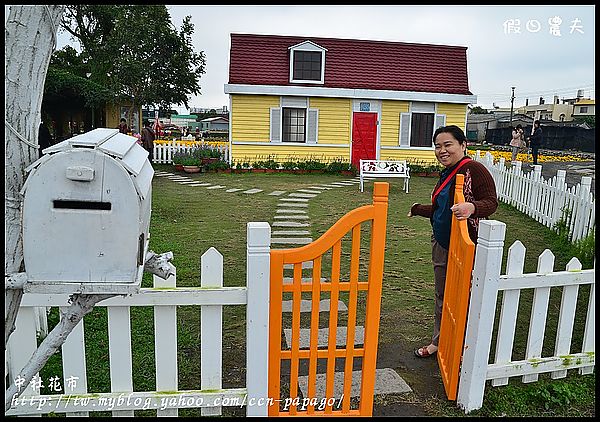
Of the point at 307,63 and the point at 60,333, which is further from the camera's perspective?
the point at 307,63

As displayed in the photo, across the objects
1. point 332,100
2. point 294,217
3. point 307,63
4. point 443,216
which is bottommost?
point 294,217

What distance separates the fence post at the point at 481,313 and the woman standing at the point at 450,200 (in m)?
0.34

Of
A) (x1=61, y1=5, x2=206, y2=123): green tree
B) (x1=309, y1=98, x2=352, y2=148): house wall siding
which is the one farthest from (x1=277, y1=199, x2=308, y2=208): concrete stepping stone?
(x1=61, y1=5, x2=206, y2=123): green tree

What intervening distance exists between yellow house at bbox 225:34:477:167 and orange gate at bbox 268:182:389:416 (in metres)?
15.1

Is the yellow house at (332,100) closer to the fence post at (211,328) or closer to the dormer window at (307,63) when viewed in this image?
the dormer window at (307,63)

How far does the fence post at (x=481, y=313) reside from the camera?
2719 millimetres

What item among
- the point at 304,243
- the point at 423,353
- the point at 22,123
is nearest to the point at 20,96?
the point at 22,123

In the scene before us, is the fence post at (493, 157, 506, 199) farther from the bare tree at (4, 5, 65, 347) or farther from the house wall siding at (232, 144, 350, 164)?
the bare tree at (4, 5, 65, 347)

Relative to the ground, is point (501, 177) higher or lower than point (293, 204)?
higher

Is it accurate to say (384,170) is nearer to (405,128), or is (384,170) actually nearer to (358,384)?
(405,128)

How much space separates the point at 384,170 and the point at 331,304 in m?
10.9

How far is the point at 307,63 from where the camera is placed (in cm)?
1767

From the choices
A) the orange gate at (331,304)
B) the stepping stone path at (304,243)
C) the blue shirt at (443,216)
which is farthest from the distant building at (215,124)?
the orange gate at (331,304)

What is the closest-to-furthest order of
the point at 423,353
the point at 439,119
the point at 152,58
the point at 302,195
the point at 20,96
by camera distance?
1. the point at 20,96
2. the point at 423,353
3. the point at 302,195
4. the point at 439,119
5. the point at 152,58
